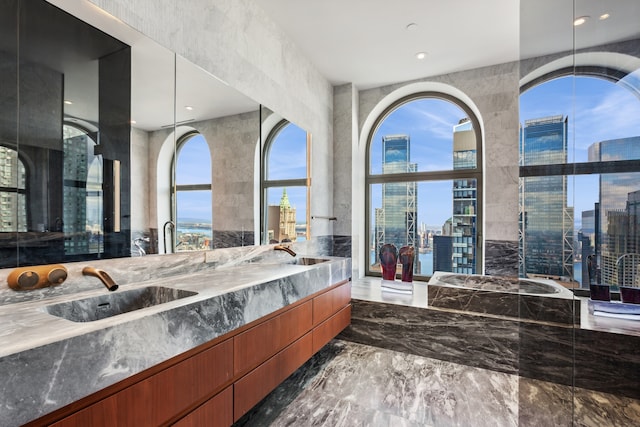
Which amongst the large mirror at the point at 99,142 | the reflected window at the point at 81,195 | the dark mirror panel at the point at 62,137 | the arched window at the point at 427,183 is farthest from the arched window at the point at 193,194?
the arched window at the point at 427,183

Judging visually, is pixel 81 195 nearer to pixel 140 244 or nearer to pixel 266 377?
pixel 140 244

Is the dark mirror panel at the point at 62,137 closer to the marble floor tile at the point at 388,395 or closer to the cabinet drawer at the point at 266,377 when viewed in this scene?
the cabinet drawer at the point at 266,377

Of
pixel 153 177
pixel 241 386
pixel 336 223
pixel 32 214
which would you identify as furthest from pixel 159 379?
pixel 336 223

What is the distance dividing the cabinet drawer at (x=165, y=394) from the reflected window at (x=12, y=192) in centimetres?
72

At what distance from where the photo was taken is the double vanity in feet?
2.50

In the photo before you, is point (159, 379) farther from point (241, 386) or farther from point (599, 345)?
point (599, 345)

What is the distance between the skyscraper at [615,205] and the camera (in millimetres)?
1047

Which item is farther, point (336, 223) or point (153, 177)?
point (336, 223)

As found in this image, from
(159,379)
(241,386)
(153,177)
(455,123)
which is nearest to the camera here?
(159,379)

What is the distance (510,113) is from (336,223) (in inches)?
88.1

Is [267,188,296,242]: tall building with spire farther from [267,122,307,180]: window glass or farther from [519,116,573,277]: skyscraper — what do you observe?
[519,116,573,277]: skyscraper

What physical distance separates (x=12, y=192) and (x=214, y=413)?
1143 millimetres

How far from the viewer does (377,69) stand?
340 centimetres

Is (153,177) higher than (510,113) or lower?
lower
